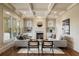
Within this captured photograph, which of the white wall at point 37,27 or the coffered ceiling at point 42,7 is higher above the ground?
the coffered ceiling at point 42,7

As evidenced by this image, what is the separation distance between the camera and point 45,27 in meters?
15.0

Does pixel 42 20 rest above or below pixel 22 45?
above

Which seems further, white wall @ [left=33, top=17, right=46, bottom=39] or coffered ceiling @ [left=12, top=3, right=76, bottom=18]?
white wall @ [left=33, top=17, right=46, bottom=39]

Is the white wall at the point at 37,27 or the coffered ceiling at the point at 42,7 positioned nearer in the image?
the coffered ceiling at the point at 42,7

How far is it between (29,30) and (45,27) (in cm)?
179

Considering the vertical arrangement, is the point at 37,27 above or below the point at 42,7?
below

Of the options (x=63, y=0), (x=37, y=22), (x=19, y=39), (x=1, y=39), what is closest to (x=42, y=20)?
(x=37, y=22)

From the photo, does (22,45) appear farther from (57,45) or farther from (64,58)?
(64,58)

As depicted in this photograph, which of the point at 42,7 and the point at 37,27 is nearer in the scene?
Answer: the point at 42,7

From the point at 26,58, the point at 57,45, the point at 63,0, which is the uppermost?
the point at 63,0

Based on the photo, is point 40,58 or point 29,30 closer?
point 40,58

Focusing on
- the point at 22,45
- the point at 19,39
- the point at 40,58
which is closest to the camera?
the point at 40,58

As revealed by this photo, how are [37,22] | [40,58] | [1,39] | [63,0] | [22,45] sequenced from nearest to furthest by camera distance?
[40,58], [63,0], [1,39], [22,45], [37,22]

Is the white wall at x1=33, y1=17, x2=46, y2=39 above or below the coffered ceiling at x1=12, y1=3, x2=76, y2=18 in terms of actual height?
below
